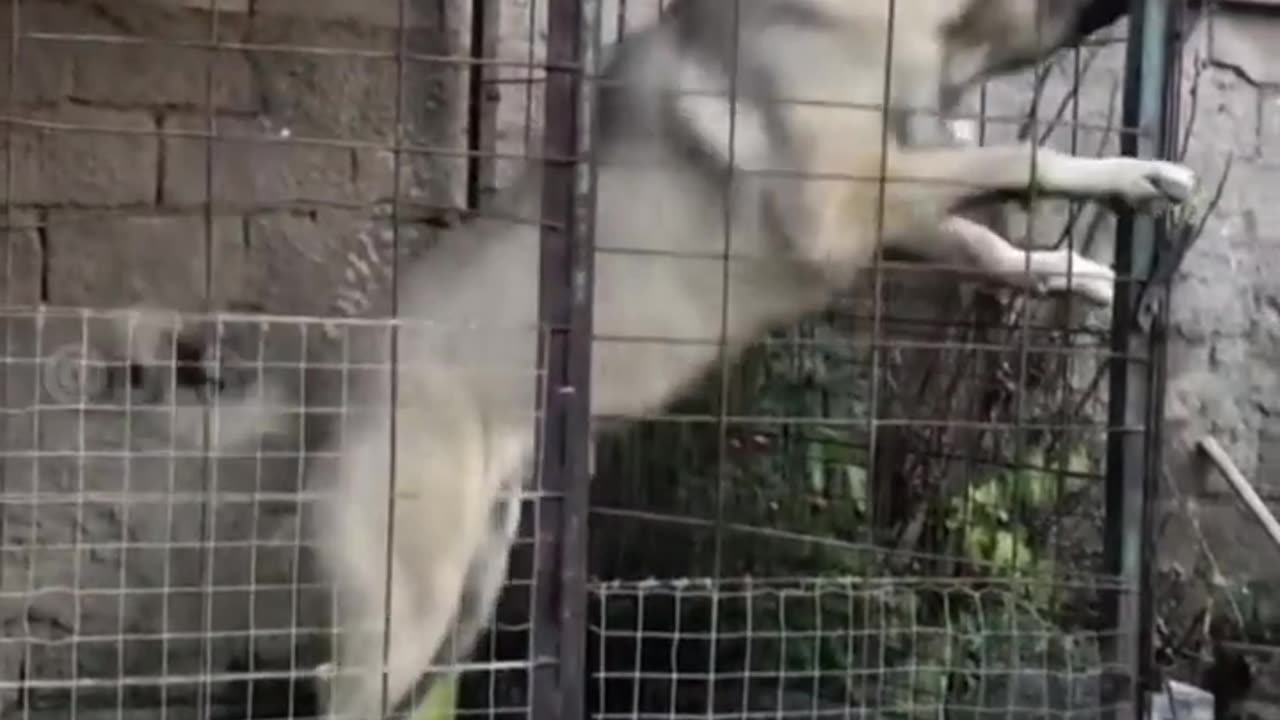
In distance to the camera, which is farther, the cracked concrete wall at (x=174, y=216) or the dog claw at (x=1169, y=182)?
the cracked concrete wall at (x=174, y=216)

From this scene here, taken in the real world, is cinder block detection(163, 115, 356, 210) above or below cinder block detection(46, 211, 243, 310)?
above

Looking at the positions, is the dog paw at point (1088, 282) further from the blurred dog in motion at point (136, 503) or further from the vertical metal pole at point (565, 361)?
the blurred dog in motion at point (136, 503)

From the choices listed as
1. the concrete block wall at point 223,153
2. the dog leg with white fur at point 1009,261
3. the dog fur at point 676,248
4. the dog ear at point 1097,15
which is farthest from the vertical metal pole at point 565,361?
the dog ear at point 1097,15

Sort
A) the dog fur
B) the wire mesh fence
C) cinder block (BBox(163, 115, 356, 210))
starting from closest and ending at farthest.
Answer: the dog fur < the wire mesh fence < cinder block (BBox(163, 115, 356, 210))

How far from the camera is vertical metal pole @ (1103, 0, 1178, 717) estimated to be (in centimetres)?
306

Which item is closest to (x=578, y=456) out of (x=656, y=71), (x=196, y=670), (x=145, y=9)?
(x=656, y=71)

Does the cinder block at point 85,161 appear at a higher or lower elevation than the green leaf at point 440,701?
higher

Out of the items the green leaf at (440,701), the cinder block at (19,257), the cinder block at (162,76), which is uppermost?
the cinder block at (162,76)

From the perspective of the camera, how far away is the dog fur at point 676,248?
288 cm

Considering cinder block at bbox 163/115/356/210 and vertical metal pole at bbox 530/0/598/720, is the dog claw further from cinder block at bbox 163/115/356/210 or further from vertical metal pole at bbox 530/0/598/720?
cinder block at bbox 163/115/356/210

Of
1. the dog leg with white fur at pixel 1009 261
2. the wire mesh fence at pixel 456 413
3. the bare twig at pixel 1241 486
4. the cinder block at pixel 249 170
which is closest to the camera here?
the wire mesh fence at pixel 456 413

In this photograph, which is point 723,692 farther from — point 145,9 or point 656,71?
point 145,9

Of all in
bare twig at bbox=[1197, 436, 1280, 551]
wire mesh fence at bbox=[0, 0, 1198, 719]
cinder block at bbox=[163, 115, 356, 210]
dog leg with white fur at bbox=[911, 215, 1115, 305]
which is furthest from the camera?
bare twig at bbox=[1197, 436, 1280, 551]

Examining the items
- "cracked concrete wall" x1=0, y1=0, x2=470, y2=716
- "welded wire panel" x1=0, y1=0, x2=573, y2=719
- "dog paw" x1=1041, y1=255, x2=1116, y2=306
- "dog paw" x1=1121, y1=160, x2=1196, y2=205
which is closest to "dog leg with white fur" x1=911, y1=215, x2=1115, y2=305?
"dog paw" x1=1041, y1=255, x2=1116, y2=306
